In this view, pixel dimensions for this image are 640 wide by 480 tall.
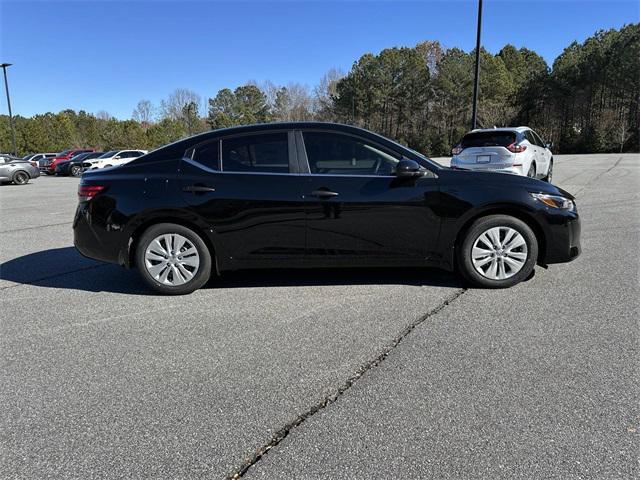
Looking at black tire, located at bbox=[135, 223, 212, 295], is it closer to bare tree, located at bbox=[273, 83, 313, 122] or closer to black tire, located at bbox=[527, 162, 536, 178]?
black tire, located at bbox=[527, 162, 536, 178]

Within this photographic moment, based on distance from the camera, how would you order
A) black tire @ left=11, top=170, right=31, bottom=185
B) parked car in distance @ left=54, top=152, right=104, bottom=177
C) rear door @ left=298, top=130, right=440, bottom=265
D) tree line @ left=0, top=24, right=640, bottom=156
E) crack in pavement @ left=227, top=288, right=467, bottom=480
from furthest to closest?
tree line @ left=0, top=24, right=640, bottom=156 < parked car in distance @ left=54, top=152, right=104, bottom=177 < black tire @ left=11, top=170, right=31, bottom=185 < rear door @ left=298, top=130, right=440, bottom=265 < crack in pavement @ left=227, top=288, right=467, bottom=480

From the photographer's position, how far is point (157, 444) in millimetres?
2342

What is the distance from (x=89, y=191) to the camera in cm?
459

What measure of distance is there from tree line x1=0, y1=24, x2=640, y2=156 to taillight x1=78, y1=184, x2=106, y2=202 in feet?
169

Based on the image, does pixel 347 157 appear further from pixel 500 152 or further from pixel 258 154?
pixel 500 152

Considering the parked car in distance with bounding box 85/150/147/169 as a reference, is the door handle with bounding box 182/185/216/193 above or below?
below

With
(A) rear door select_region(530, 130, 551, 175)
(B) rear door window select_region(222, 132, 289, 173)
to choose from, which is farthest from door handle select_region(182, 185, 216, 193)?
(A) rear door select_region(530, 130, 551, 175)

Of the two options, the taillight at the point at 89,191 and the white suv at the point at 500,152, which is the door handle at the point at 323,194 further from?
the white suv at the point at 500,152

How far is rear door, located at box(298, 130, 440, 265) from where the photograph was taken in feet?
14.4

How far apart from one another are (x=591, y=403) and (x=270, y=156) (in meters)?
3.25

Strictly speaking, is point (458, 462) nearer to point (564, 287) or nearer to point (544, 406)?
point (544, 406)

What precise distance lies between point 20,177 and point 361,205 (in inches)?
916

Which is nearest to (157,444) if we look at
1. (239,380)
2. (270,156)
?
(239,380)

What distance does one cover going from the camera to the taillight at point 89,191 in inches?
180
